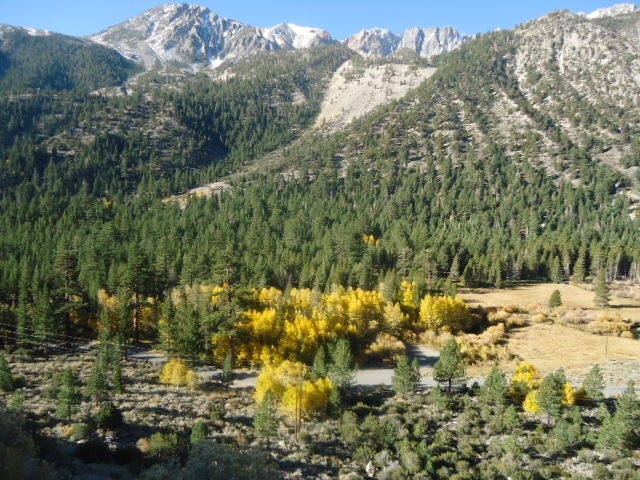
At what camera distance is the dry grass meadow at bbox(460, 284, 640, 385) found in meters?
58.8

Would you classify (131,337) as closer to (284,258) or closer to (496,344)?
(284,258)

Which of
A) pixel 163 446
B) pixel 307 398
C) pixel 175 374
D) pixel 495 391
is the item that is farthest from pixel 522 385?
pixel 175 374

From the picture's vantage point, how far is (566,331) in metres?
74.4

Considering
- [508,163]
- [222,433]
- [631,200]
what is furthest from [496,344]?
[508,163]

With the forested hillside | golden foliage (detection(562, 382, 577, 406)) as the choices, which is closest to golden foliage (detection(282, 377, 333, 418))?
golden foliage (detection(562, 382, 577, 406))

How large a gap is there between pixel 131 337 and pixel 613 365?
6508 centimetres

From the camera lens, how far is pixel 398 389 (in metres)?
48.6

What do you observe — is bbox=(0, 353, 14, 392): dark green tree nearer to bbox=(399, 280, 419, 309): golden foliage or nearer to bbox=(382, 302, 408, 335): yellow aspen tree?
bbox=(382, 302, 408, 335): yellow aspen tree

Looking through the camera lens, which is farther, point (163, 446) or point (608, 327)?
point (608, 327)

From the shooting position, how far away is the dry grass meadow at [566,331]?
58781mm

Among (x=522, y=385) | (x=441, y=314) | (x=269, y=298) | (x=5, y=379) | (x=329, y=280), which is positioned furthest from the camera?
(x=329, y=280)

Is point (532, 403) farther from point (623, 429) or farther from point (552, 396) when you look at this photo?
point (623, 429)

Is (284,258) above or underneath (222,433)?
above

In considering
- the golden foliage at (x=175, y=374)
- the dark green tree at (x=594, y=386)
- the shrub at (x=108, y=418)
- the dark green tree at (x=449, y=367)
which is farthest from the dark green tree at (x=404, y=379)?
the shrub at (x=108, y=418)
